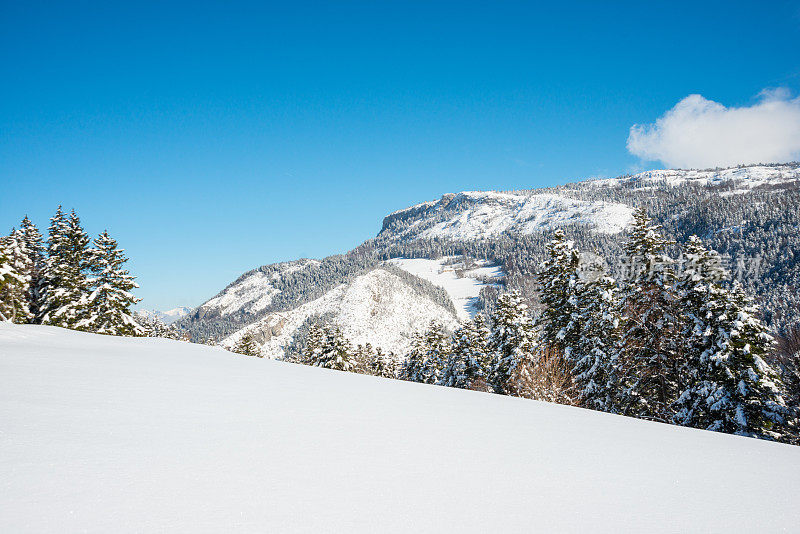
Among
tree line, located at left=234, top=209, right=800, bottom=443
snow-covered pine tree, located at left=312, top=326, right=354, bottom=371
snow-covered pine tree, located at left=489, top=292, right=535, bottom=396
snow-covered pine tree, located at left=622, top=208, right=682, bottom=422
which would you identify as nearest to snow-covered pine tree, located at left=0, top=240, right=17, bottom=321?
snow-covered pine tree, located at left=312, top=326, right=354, bottom=371

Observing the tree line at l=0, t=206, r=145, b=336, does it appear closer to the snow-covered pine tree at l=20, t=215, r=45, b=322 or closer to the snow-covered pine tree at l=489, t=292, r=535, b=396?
the snow-covered pine tree at l=20, t=215, r=45, b=322

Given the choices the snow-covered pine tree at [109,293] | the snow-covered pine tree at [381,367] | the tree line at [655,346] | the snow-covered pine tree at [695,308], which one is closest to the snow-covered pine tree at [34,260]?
the snow-covered pine tree at [109,293]

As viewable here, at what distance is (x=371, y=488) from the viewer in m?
3.14

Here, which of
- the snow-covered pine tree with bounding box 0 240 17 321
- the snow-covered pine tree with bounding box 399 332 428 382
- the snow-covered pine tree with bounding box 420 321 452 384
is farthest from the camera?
the snow-covered pine tree with bounding box 399 332 428 382

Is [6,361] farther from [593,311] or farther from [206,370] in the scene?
[593,311]

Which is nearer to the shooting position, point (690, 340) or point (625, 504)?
point (625, 504)

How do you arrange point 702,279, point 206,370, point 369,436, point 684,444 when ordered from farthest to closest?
point 702,279, point 206,370, point 684,444, point 369,436

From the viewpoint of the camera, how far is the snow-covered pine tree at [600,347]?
19.3 metres

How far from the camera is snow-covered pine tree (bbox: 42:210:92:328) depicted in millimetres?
24016

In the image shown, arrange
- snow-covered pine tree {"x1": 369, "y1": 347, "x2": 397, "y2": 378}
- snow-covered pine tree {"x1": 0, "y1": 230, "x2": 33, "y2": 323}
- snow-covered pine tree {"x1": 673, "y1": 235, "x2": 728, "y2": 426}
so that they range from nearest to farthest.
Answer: snow-covered pine tree {"x1": 673, "y1": 235, "x2": 728, "y2": 426}, snow-covered pine tree {"x1": 0, "y1": 230, "x2": 33, "y2": 323}, snow-covered pine tree {"x1": 369, "y1": 347, "x2": 397, "y2": 378}

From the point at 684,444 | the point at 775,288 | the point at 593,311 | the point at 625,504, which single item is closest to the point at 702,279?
the point at 593,311

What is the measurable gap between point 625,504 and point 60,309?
100 feet

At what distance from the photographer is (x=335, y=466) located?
3.51 metres

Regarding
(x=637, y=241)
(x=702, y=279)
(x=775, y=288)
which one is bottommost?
(x=702, y=279)
